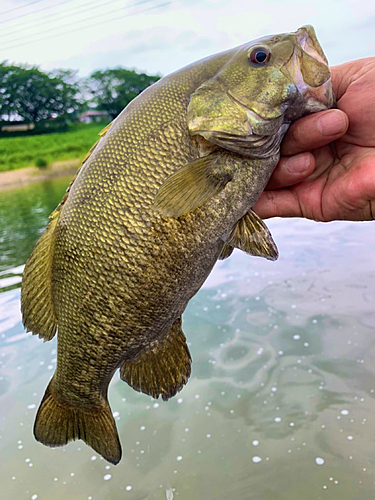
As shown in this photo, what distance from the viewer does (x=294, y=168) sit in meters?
1.94

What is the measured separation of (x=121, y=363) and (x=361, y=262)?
5.20 meters

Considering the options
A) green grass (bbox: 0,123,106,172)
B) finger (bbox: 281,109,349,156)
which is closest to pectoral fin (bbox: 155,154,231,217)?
finger (bbox: 281,109,349,156)

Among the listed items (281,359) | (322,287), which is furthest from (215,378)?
(322,287)

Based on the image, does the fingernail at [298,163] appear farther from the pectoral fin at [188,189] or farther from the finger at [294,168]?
the pectoral fin at [188,189]

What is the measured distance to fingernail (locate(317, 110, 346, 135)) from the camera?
65.6 inches

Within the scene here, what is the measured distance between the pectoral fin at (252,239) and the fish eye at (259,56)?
525mm

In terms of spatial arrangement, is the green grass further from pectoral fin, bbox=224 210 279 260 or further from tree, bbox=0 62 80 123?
pectoral fin, bbox=224 210 279 260

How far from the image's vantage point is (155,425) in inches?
152

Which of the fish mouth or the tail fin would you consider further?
the tail fin

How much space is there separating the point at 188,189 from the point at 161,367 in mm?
766

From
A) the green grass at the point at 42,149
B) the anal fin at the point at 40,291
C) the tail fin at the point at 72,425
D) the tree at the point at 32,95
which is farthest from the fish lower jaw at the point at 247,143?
the tree at the point at 32,95

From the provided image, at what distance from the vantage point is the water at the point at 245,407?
324 cm

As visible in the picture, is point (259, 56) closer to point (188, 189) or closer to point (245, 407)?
point (188, 189)

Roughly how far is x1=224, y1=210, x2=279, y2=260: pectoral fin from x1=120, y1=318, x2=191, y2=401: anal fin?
0.42 meters
